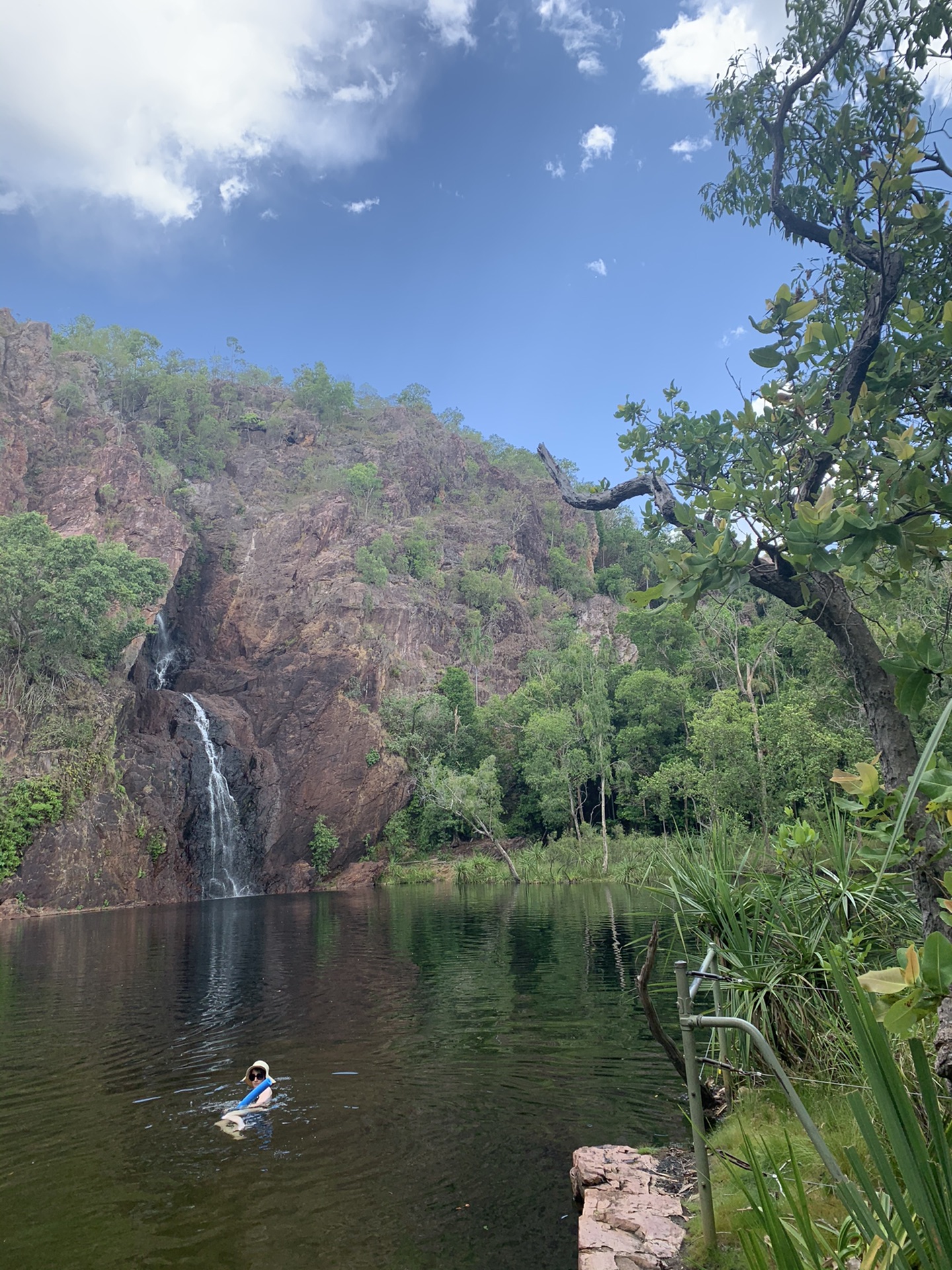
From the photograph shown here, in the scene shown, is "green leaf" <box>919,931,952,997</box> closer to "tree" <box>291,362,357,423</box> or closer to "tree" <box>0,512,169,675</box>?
"tree" <box>0,512,169,675</box>

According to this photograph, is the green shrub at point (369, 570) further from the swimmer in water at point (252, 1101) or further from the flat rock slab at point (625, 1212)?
the flat rock slab at point (625, 1212)

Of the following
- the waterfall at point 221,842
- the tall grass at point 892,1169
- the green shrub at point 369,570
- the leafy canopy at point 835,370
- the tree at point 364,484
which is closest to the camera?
the tall grass at point 892,1169

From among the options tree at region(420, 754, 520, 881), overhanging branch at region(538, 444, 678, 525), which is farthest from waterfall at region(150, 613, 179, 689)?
overhanging branch at region(538, 444, 678, 525)

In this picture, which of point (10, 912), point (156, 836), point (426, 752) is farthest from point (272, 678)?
point (10, 912)

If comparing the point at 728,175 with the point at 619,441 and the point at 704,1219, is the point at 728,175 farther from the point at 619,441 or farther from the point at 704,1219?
the point at 704,1219

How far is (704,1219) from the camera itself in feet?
11.4

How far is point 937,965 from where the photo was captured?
1.50 m

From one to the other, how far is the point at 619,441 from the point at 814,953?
3.52 m

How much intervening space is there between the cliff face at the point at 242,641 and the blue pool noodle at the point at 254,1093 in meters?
24.7

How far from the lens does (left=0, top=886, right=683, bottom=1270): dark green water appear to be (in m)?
4.88

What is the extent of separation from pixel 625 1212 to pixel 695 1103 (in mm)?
1552

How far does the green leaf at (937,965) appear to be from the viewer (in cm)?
150

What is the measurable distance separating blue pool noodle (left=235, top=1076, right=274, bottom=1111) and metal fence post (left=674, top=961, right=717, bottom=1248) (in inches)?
187

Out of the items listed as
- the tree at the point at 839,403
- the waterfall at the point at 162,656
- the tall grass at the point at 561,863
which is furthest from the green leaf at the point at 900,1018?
the waterfall at the point at 162,656
